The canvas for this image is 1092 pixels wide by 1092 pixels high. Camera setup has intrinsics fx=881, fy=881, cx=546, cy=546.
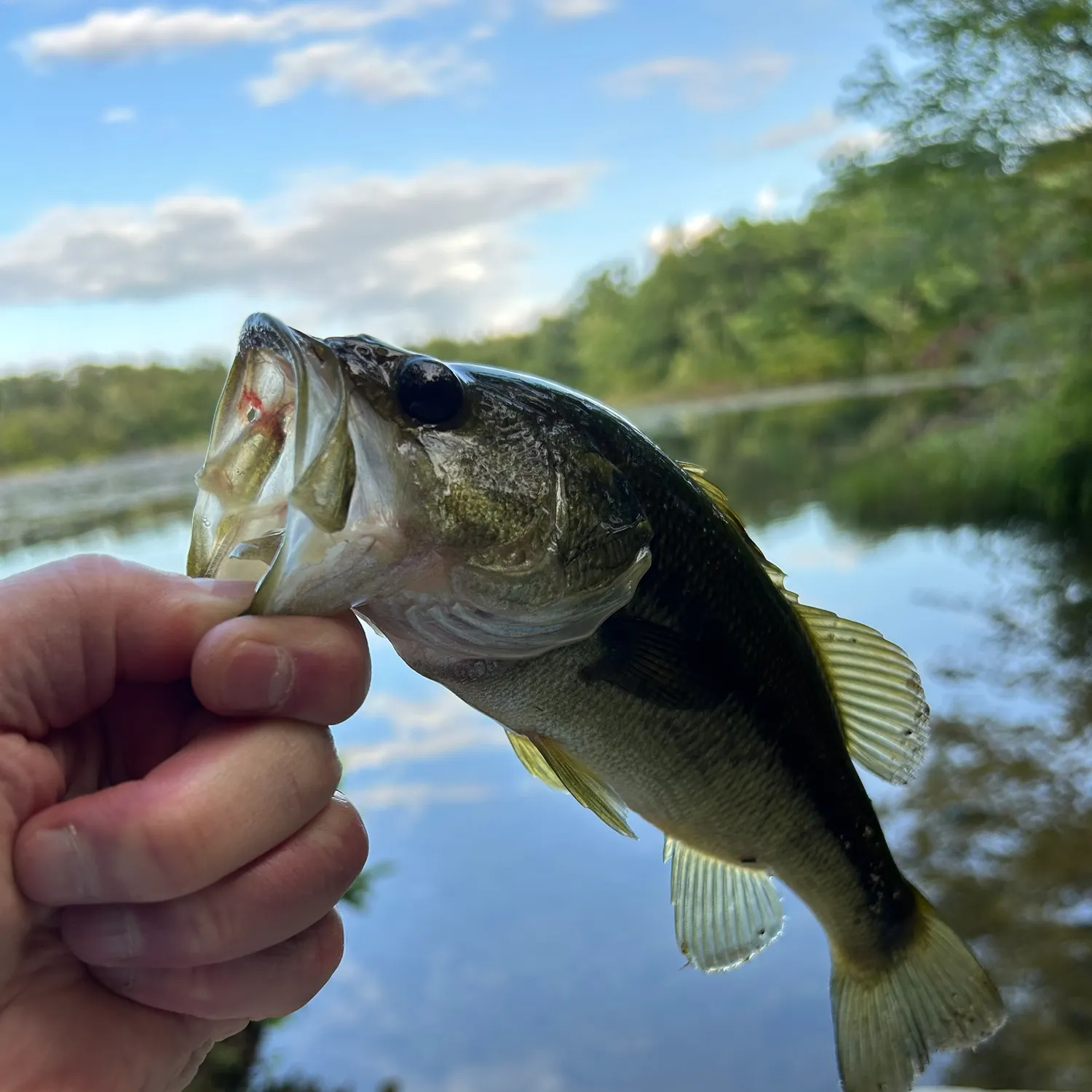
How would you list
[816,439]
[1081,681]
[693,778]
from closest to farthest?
[693,778] < [1081,681] < [816,439]

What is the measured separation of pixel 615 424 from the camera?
1.00m

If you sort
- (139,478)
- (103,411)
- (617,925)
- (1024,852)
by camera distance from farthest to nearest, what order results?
(139,478), (103,411), (1024,852), (617,925)

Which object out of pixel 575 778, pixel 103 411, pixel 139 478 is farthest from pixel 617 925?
pixel 139 478

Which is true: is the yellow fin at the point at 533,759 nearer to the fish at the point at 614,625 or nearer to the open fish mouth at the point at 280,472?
the fish at the point at 614,625

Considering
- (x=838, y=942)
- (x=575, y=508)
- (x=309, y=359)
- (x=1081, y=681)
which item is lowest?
(x=1081, y=681)

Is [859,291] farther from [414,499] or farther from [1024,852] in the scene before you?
[414,499]

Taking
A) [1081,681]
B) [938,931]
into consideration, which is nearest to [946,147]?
[1081,681]

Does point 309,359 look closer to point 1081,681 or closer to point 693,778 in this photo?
point 693,778

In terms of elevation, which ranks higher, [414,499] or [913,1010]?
[414,499]

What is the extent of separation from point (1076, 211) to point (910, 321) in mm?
12482

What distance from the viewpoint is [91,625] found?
0.85 metres

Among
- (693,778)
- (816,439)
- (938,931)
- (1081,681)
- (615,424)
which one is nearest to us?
(615,424)

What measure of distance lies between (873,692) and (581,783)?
44cm

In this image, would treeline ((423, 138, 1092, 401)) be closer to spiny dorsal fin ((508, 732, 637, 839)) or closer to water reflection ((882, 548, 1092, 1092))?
water reflection ((882, 548, 1092, 1092))
